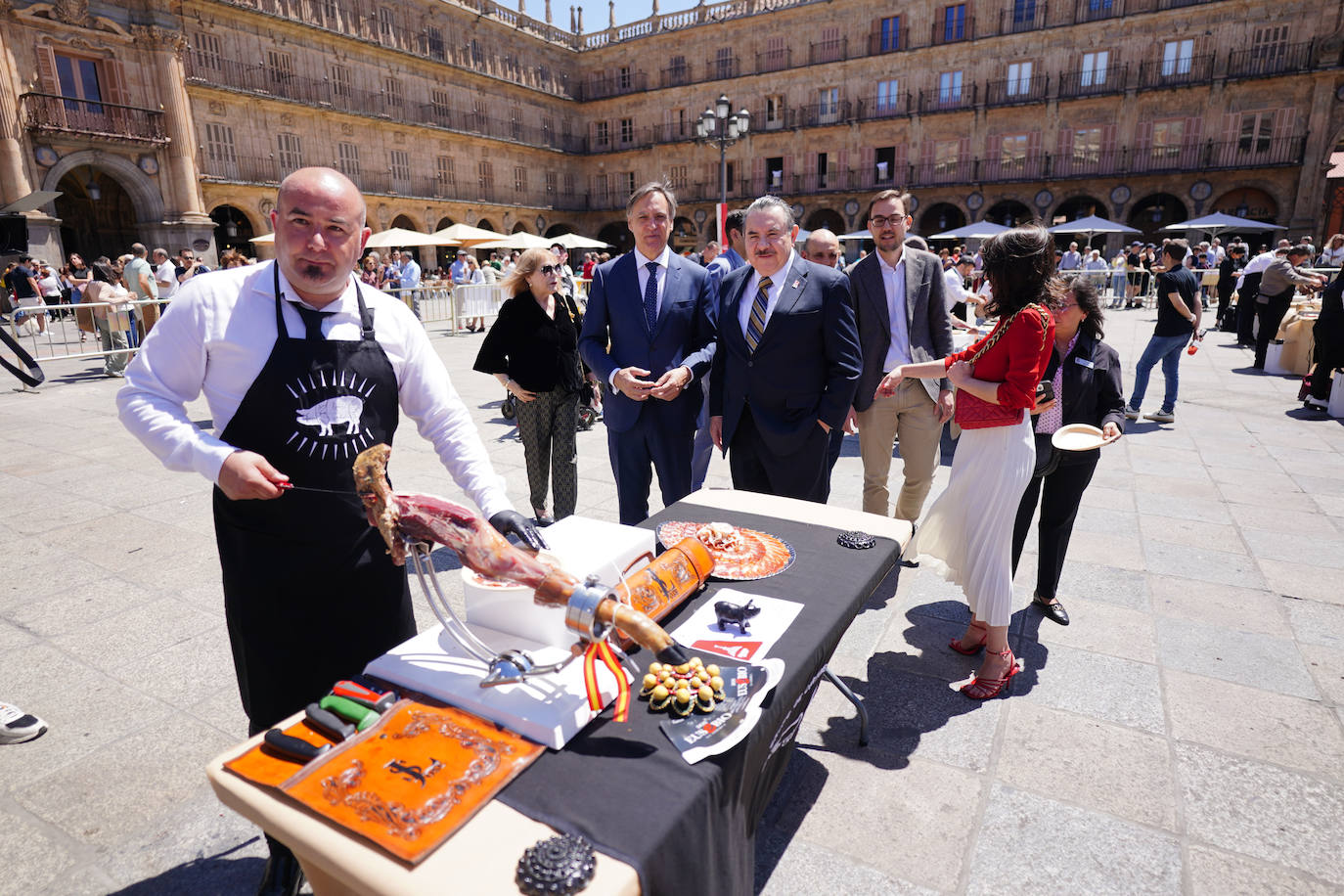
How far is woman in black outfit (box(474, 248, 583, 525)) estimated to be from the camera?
15.6 ft

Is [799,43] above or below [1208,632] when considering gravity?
above

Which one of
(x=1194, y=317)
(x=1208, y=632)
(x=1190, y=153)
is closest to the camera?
(x=1208, y=632)

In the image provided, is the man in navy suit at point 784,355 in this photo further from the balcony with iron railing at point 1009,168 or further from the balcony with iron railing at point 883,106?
the balcony with iron railing at point 883,106

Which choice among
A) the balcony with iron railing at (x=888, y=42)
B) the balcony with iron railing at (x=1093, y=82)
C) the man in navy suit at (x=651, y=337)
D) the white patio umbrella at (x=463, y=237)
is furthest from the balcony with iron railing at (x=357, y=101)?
the man in navy suit at (x=651, y=337)

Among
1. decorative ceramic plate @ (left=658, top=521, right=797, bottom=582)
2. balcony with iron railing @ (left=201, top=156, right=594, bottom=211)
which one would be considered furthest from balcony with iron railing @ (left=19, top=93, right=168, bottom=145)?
decorative ceramic plate @ (left=658, top=521, right=797, bottom=582)

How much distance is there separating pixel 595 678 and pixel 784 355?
2.21 metres

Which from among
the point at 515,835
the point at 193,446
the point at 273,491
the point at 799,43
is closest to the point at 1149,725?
the point at 515,835

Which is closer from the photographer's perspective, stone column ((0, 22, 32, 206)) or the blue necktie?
the blue necktie

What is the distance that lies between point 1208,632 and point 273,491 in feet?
13.3

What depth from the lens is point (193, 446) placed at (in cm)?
171

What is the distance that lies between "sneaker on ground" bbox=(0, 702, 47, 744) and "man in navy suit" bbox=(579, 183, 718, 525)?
261 centimetres

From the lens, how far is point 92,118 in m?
21.1

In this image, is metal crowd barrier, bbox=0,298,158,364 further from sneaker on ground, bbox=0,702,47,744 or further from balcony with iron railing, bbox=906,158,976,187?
balcony with iron railing, bbox=906,158,976,187

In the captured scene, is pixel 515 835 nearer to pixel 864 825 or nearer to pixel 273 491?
pixel 273 491
